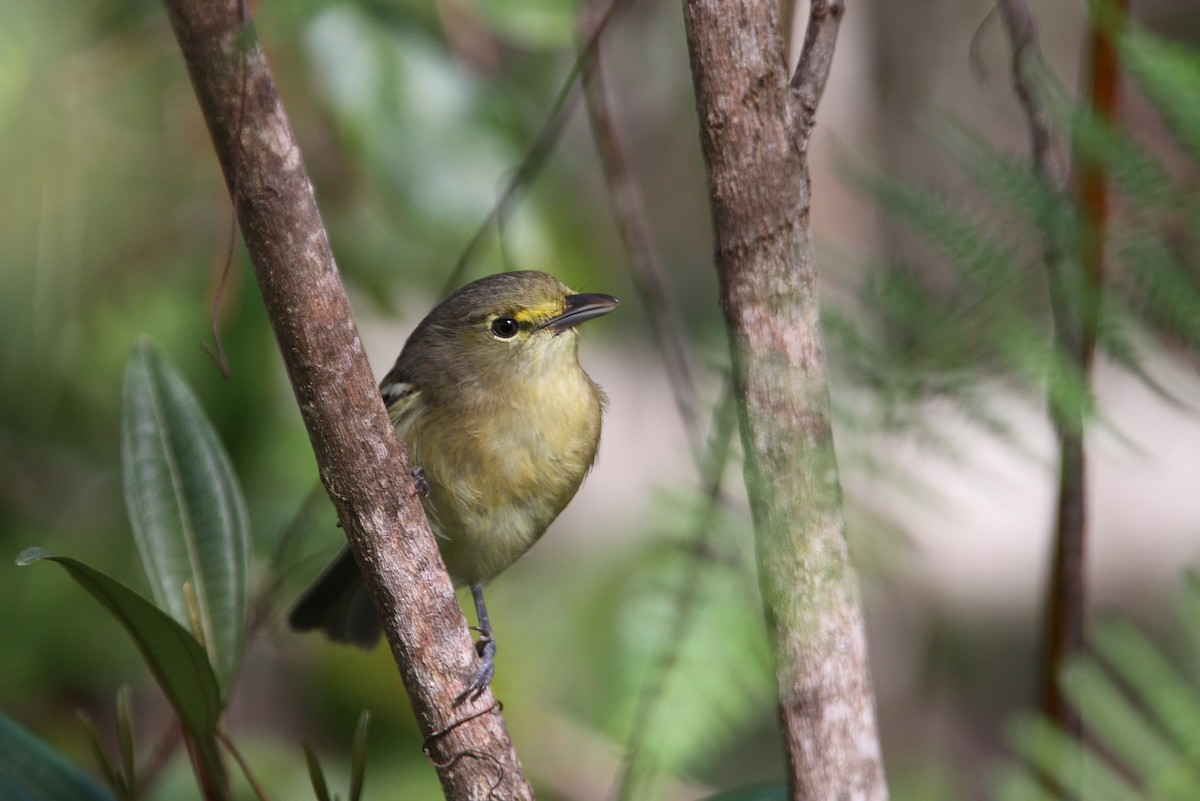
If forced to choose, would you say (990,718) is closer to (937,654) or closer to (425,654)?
(937,654)

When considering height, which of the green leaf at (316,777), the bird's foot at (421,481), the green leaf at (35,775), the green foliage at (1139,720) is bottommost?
the green foliage at (1139,720)

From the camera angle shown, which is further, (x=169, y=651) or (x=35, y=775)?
(x=35, y=775)

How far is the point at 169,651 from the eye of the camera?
1517 millimetres

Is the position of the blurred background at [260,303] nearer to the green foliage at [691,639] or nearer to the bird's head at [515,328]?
the bird's head at [515,328]

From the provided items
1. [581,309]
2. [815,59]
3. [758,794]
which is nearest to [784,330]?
[815,59]

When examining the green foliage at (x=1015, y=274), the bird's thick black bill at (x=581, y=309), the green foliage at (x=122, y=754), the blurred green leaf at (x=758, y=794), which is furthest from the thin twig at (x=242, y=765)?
the bird's thick black bill at (x=581, y=309)

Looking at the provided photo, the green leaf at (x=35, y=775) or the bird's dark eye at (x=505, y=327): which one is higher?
the bird's dark eye at (x=505, y=327)

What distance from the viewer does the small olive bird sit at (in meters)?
2.36

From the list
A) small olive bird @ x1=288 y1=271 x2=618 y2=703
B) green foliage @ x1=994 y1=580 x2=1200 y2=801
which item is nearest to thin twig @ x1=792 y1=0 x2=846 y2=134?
green foliage @ x1=994 y1=580 x2=1200 y2=801

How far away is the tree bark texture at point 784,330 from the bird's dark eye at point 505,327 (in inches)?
47.8

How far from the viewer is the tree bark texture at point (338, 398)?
112 centimetres

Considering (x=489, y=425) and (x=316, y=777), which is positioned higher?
(x=489, y=425)

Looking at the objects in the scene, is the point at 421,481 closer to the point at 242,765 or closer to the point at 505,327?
the point at 505,327

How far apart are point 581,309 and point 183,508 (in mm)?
905
